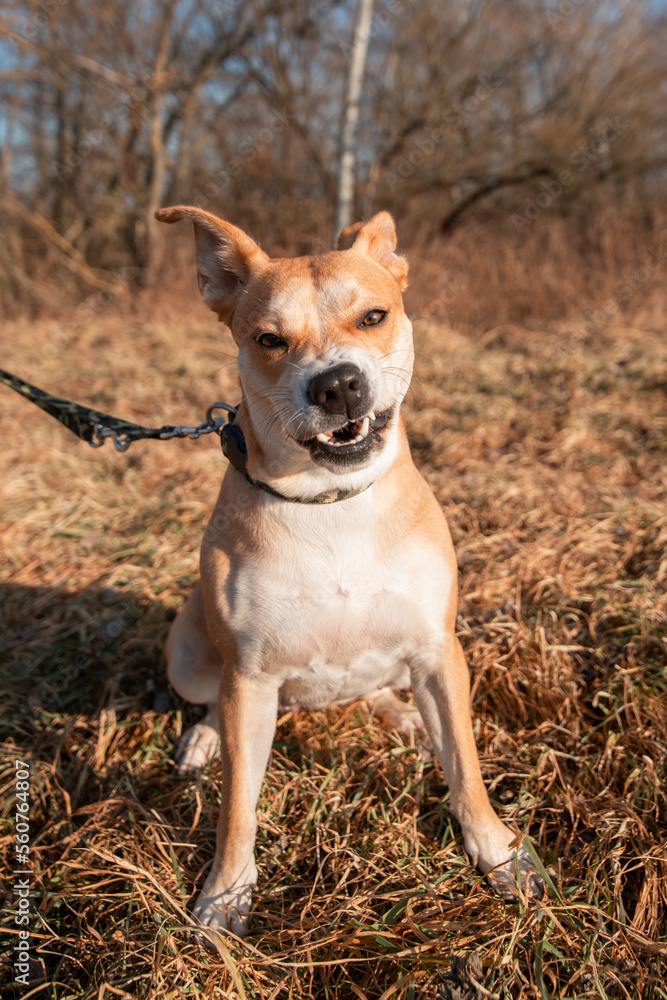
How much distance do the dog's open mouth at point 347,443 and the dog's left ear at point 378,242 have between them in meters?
0.85

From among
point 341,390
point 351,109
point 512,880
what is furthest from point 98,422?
point 351,109

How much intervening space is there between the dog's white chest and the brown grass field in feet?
2.24

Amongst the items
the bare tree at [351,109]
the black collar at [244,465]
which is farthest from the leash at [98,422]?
the bare tree at [351,109]

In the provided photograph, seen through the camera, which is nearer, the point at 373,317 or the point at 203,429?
the point at 373,317

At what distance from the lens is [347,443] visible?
1959mm

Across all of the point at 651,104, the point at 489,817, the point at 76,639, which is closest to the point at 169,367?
the point at 76,639

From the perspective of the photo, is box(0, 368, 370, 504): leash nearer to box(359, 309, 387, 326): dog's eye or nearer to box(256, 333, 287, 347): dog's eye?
box(256, 333, 287, 347): dog's eye

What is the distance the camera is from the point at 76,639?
11.0ft

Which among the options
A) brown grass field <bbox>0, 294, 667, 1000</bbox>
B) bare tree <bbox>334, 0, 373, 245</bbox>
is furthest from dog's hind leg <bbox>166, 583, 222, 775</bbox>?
bare tree <bbox>334, 0, 373, 245</bbox>

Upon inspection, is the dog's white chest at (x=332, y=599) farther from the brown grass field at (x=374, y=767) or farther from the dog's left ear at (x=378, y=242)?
the dog's left ear at (x=378, y=242)

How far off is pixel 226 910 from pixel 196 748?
29.1 inches

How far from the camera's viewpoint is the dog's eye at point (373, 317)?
215 centimetres

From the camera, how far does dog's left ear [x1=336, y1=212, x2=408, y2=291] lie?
2.47m

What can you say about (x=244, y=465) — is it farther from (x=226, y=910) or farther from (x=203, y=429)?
(x=226, y=910)
